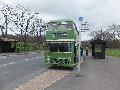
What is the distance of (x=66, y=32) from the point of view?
102 ft

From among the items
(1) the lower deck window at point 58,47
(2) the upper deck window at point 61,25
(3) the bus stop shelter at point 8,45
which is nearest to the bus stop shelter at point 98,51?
(3) the bus stop shelter at point 8,45

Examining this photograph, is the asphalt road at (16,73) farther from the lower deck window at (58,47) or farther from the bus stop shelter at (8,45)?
the bus stop shelter at (8,45)

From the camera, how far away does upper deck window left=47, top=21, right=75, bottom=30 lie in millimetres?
31203

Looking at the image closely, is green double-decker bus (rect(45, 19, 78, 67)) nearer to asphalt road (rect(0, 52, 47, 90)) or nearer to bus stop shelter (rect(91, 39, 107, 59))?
asphalt road (rect(0, 52, 47, 90))

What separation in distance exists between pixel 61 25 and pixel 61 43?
4.84ft

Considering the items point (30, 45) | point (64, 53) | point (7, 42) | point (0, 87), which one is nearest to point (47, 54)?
point (64, 53)

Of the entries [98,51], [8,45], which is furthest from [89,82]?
[8,45]

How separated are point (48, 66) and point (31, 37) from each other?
80.6 meters

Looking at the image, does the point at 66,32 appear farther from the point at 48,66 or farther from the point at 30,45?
the point at 30,45

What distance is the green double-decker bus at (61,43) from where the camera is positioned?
31141 millimetres

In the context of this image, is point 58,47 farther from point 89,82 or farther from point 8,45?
point 8,45

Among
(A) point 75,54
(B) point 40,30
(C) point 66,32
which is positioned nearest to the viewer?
(C) point 66,32

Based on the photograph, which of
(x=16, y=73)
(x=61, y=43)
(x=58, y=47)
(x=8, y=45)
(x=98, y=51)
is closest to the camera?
(x=16, y=73)

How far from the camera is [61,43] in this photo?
31.5m
